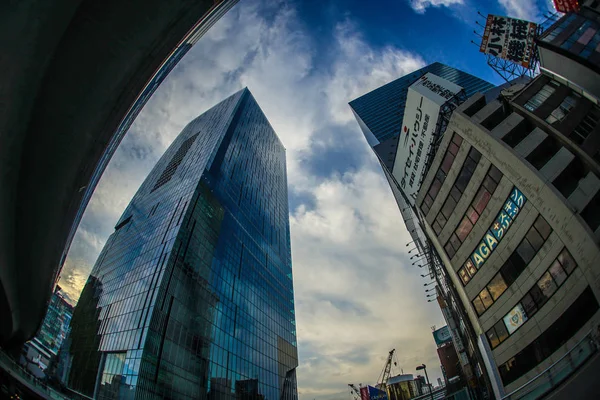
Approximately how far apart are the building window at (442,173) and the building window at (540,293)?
45.7 feet

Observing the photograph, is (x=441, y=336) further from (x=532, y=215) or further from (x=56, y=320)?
(x=56, y=320)

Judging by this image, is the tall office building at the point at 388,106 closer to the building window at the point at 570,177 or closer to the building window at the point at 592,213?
the building window at the point at 570,177

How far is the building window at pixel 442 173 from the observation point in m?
30.2

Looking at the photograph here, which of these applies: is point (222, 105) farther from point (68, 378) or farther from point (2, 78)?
point (2, 78)

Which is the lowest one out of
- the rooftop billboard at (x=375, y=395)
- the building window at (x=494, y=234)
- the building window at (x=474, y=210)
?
the rooftop billboard at (x=375, y=395)

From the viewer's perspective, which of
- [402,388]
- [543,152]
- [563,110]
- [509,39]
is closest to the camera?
[543,152]

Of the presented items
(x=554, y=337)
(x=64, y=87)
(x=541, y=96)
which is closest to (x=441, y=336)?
(x=554, y=337)

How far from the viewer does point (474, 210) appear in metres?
26.9

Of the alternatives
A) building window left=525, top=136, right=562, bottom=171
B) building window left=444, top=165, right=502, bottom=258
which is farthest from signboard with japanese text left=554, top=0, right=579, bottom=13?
building window left=444, top=165, right=502, bottom=258

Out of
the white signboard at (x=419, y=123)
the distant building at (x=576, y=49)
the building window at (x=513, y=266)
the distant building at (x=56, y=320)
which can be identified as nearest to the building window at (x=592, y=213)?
the building window at (x=513, y=266)

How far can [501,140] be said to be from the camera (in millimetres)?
24750

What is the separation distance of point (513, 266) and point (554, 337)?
210 inches

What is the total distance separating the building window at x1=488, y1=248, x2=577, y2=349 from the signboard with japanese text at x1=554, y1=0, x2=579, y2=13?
2861 centimetres

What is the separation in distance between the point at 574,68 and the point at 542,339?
2297 centimetres
